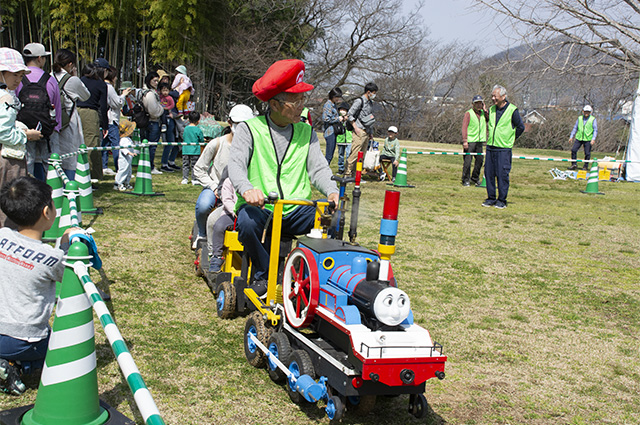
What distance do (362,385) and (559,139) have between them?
104ft

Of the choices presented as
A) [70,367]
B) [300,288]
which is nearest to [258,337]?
[300,288]

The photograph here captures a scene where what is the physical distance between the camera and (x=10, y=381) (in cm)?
305

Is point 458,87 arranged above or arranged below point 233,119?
above

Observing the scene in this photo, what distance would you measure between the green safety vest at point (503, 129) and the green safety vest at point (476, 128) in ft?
10.0

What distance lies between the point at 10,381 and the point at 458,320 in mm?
3354

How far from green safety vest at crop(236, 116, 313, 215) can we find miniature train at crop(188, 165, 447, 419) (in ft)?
1.23

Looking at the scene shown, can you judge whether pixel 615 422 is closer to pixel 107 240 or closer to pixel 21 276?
pixel 21 276

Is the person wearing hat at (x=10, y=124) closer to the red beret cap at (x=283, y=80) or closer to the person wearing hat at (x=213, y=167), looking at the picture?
the person wearing hat at (x=213, y=167)

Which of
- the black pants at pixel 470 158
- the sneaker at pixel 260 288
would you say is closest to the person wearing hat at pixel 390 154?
the black pants at pixel 470 158

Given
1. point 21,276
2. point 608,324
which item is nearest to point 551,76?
point 608,324

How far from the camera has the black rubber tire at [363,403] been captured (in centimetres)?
304

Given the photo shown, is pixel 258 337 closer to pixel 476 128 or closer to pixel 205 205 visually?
pixel 205 205

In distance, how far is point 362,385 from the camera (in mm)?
2857

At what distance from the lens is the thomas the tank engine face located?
9.53 ft
